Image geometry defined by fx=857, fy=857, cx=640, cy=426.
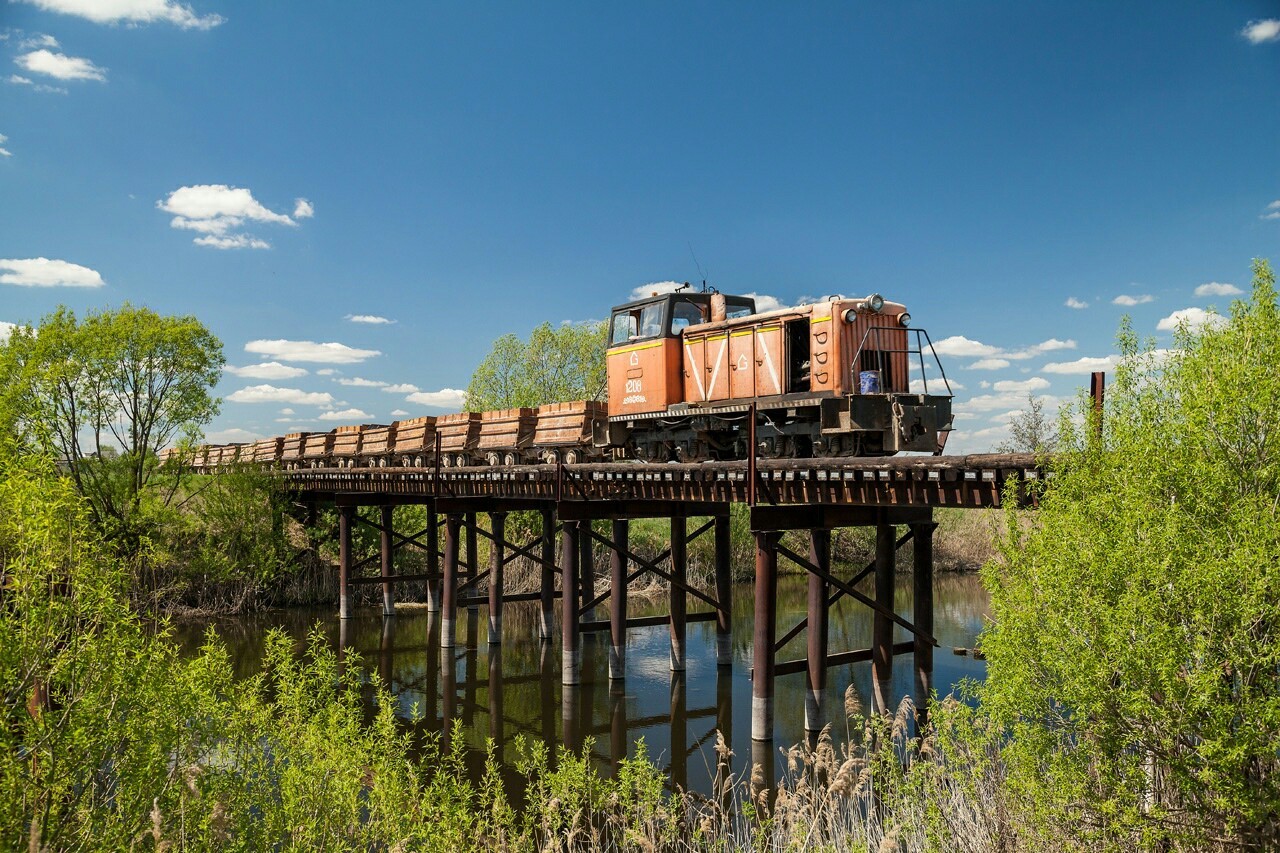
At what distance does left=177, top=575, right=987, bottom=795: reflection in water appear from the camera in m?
14.6

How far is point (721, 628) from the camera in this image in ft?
61.2

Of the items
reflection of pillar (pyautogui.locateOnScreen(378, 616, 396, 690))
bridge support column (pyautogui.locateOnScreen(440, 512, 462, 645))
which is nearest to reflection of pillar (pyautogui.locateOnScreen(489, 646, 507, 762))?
bridge support column (pyautogui.locateOnScreen(440, 512, 462, 645))

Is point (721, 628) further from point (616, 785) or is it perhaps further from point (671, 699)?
point (616, 785)

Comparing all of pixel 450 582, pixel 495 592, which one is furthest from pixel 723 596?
pixel 450 582

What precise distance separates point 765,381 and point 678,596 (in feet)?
18.7

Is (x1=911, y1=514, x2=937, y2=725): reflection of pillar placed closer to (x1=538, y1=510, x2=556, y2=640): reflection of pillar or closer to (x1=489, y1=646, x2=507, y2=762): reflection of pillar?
(x1=489, y1=646, x2=507, y2=762): reflection of pillar

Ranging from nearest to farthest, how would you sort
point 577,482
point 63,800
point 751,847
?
point 63,800 → point 751,847 → point 577,482

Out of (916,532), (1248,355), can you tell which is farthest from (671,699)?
(1248,355)

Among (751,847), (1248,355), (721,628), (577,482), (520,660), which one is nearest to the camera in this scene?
(1248,355)

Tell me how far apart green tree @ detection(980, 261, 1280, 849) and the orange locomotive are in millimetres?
5549

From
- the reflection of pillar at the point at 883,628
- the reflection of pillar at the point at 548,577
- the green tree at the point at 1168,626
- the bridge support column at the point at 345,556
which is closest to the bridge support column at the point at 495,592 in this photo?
the reflection of pillar at the point at 548,577

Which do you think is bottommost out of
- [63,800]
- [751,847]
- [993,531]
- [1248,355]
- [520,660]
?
[520,660]

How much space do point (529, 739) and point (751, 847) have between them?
7785 mm

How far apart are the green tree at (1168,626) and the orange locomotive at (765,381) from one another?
5.55 m
